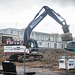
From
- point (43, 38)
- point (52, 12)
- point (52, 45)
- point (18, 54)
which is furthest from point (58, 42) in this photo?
point (18, 54)

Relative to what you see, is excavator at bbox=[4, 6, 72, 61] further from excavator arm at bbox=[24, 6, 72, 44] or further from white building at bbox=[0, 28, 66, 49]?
white building at bbox=[0, 28, 66, 49]

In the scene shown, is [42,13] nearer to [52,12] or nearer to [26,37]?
[52,12]

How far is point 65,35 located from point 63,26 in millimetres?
1723

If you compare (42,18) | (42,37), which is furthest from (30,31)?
(42,37)

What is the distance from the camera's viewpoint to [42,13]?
22938 mm

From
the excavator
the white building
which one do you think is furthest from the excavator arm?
the white building

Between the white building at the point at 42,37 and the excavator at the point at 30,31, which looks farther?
the white building at the point at 42,37

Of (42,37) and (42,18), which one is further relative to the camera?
(42,37)

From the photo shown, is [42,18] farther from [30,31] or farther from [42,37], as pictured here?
[42,37]

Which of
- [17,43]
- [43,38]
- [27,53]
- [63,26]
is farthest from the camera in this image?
[43,38]

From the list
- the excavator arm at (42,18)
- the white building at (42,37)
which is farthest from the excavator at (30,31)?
the white building at (42,37)

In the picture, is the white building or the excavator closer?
the excavator

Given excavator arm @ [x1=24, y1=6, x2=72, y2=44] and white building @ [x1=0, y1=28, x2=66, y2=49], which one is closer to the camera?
excavator arm @ [x1=24, y1=6, x2=72, y2=44]

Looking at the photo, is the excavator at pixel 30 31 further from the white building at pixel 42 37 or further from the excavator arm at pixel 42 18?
the white building at pixel 42 37
